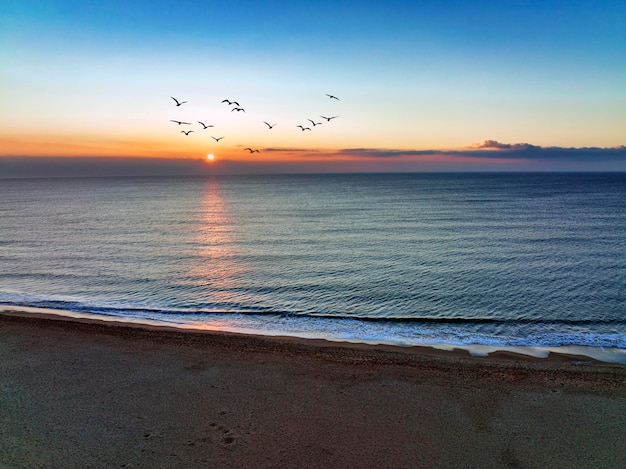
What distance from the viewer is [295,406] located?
14.5 m

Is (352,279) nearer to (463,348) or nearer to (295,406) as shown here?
(463,348)

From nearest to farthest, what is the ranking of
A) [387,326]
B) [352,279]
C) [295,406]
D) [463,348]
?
[295,406]
[463,348]
[387,326]
[352,279]

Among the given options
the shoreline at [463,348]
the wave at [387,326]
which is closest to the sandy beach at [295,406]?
the shoreline at [463,348]

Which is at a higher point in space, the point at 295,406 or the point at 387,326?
the point at 295,406

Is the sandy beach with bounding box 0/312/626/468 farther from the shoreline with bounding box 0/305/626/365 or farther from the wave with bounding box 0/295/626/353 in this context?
the wave with bounding box 0/295/626/353

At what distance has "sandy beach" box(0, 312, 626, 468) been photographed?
11945 millimetres

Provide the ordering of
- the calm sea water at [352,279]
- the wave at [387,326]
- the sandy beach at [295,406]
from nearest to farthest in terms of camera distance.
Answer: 1. the sandy beach at [295,406]
2. the wave at [387,326]
3. the calm sea water at [352,279]

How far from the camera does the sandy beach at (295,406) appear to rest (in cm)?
1195

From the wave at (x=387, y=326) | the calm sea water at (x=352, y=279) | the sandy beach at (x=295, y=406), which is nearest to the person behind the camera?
the sandy beach at (x=295, y=406)

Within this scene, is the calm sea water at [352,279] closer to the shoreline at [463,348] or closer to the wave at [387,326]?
the wave at [387,326]

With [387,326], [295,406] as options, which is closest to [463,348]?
[387,326]

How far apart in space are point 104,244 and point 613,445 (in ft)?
167

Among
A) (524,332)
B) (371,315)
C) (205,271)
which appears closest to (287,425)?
(371,315)

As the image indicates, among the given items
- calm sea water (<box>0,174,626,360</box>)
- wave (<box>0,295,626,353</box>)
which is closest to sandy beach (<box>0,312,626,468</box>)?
wave (<box>0,295,626,353</box>)
